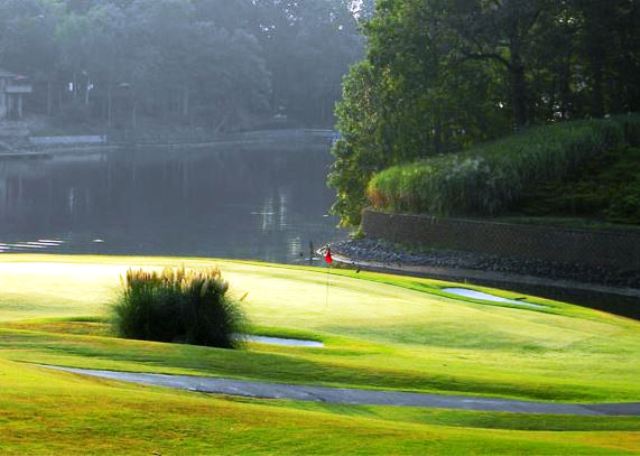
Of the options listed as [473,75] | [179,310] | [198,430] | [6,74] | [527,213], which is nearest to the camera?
[198,430]

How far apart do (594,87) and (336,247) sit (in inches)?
638

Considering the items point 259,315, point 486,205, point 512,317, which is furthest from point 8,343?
point 486,205

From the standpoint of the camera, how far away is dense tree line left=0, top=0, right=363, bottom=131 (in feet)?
403

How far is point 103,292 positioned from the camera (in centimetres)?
2284

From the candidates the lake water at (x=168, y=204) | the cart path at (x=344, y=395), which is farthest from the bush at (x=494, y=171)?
the cart path at (x=344, y=395)

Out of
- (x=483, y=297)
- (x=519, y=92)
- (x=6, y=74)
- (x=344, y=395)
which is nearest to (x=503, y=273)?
(x=483, y=297)

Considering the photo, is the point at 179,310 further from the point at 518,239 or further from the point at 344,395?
the point at 518,239

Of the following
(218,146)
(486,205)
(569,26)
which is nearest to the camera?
(486,205)

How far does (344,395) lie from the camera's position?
532 inches

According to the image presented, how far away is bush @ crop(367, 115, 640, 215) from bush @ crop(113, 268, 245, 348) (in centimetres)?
3022

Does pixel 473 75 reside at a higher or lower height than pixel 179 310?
higher

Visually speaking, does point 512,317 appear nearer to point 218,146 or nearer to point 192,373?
point 192,373

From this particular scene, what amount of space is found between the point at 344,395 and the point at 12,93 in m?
107

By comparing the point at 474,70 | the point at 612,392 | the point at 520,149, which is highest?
the point at 474,70
